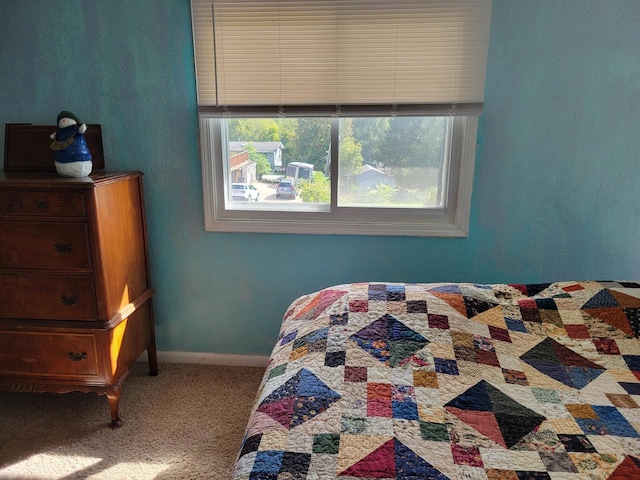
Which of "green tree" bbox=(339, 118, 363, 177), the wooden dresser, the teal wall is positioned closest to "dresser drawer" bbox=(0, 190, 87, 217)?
the wooden dresser

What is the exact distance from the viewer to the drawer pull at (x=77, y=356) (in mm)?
1911

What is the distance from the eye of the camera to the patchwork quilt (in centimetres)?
100

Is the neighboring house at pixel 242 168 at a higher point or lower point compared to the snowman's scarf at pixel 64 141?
lower

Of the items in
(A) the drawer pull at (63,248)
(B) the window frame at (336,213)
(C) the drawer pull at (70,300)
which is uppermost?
(B) the window frame at (336,213)

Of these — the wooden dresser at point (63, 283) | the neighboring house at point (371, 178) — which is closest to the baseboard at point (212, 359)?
the wooden dresser at point (63, 283)

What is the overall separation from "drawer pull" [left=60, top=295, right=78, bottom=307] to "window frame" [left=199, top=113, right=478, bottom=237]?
27.0 inches

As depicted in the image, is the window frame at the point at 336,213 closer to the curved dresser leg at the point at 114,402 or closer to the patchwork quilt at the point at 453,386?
the patchwork quilt at the point at 453,386

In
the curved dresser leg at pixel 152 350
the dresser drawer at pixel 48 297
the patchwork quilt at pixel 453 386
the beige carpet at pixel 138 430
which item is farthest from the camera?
the curved dresser leg at pixel 152 350

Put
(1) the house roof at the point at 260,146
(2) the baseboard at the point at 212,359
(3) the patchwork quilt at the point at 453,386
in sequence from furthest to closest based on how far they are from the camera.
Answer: (2) the baseboard at the point at 212,359, (1) the house roof at the point at 260,146, (3) the patchwork quilt at the point at 453,386

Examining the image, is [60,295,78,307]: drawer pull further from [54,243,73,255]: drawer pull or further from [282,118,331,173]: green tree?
[282,118,331,173]: green tree

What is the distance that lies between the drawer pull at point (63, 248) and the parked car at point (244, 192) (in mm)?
804

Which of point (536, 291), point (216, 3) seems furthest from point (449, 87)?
point (216, 3)

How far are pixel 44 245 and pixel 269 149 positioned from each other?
1.08 m

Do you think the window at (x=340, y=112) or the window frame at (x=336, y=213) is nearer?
the window at (x=340, y=112)
